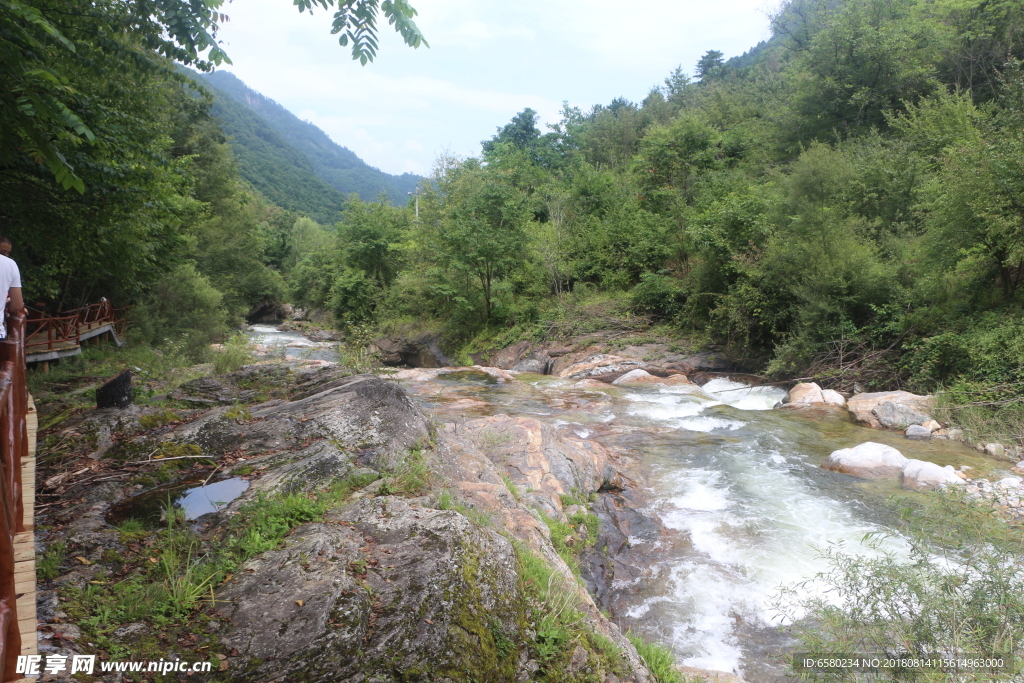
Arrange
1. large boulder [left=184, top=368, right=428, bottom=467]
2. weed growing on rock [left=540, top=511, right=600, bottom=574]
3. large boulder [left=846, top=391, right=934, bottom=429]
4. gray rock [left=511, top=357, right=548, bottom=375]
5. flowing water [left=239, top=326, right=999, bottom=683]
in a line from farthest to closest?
gray rock [left=511, top=357, right=548, bottom=375] < large boulder [left=846, top=391, right=934, bottom=429] < weed growing on rock [left=540, top=511, right=600, bottom=574] < flowing water [left=239, top=326, right=999, bottom=683] < large boulder [left=184, top=368, right=428, bottom=467]

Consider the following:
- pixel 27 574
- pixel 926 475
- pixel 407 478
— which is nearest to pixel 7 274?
pixel 27 574

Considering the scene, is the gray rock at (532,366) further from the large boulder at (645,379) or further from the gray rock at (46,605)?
the gray rock at (46,605)

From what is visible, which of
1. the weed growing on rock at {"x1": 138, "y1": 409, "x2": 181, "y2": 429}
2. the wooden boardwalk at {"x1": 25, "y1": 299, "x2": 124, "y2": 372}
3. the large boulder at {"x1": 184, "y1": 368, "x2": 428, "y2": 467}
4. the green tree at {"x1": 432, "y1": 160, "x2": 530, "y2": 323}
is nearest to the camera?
the large boulder at {"x1": 184, "y1": 368, "x2": 428, "y2": 467}

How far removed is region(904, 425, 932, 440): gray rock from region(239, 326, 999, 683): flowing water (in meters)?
0.17

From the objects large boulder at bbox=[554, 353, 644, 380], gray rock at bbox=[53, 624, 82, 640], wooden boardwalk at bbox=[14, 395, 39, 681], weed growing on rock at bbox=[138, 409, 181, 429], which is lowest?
large boulder at bbox=[554, 353, 644, 380]

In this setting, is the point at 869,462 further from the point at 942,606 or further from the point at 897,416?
the point at 942,606

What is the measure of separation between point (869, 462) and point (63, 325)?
18320 millimetres

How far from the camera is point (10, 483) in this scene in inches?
90.4

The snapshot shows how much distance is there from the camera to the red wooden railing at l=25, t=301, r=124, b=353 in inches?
490

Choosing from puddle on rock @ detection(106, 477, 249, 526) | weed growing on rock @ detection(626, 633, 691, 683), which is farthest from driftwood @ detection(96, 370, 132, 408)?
weed growing on rock @ detection(626, 633, 691, 683)

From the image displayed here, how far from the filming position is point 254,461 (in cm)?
418

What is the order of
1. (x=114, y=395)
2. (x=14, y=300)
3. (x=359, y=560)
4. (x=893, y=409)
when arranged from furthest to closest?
(x=893, y=409)
(x=114, y=395)
(x=14, y=300)
(x=359, y=560)

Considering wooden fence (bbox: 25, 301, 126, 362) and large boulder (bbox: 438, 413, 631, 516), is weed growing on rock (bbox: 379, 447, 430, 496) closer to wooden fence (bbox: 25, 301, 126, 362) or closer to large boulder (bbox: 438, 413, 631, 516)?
large boulder (bbox: 438, 413, 631, 516)

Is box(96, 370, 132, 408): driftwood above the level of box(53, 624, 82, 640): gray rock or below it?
above
